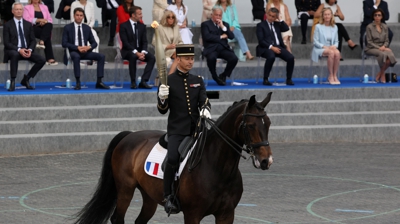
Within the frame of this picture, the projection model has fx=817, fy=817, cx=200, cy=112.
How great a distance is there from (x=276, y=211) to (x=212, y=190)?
115 inches

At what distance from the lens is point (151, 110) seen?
16266 millimetres

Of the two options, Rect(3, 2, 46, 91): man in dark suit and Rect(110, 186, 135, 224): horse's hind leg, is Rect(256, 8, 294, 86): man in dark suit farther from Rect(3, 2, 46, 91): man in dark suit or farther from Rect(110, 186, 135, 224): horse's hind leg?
Rect(110, 186, 135, 224): horse's hind leg

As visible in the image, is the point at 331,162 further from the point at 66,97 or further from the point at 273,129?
the point at 66,97

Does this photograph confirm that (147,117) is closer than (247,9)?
Yes

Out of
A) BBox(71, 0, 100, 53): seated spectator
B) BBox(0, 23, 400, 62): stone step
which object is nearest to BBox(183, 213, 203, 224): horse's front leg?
BBox(71, 0, 100, 53): seated spectator

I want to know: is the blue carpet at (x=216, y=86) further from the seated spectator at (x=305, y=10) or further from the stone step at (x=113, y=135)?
the seated spectator at (x=305, y=10)

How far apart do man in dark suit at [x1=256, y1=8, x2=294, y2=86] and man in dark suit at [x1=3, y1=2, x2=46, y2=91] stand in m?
4.87

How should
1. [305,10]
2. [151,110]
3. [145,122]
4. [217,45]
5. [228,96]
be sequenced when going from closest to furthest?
[145,122]
[151,110]
[228,96]
[217,45]
[305,10]

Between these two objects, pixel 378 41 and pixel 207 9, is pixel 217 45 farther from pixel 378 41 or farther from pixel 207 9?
pixel 378 41

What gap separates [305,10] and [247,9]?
111 inches

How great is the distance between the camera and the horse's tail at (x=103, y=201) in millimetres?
9078

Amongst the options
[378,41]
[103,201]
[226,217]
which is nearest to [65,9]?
[378,41]

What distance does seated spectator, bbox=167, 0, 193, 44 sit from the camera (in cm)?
1877

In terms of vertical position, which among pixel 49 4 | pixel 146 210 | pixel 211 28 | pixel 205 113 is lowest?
pixel 146 210
